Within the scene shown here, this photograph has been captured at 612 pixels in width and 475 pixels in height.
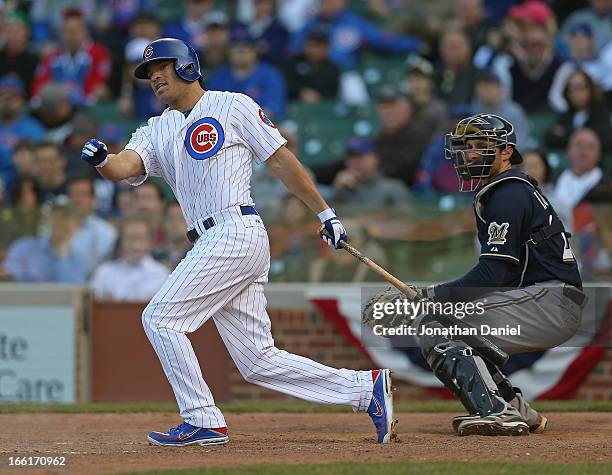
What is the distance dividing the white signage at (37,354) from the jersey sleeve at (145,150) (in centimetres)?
466

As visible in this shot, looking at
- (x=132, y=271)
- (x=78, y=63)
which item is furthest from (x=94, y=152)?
(x=78, y=63)

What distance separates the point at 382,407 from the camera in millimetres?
6324

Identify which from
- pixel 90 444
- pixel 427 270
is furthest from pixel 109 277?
pixel 90 444

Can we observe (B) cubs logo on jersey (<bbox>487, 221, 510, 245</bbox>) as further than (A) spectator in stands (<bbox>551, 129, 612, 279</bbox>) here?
No

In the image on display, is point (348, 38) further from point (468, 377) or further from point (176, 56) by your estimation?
point (468, 377)

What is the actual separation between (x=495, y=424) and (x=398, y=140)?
6.50m

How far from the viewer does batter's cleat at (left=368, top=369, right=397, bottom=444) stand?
20.7 ft

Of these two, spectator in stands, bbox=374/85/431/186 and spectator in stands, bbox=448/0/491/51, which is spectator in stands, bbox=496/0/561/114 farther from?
spectator in stands, bbox=374/85/431/186

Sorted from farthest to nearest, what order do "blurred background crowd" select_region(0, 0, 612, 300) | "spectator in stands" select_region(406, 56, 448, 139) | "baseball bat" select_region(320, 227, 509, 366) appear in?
"spectator in stands" select_region(406, 56, 448, 139)
"blurred background crowd" select_region(0, 0, 612, 300)
"baseball bat" select_region(320, 227, 509, 366)

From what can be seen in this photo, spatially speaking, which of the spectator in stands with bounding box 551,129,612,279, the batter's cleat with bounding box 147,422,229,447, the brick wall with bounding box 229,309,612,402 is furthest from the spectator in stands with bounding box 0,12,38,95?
the batter's cleat with bounding box 147,422,229,447

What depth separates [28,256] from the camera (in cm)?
1107

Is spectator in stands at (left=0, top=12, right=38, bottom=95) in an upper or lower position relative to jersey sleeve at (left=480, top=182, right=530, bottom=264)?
upper

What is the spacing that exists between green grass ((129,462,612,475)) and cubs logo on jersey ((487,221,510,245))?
128 centimetres

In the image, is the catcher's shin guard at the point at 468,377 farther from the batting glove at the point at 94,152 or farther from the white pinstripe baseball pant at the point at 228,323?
the batting glove at the point at 94,152
